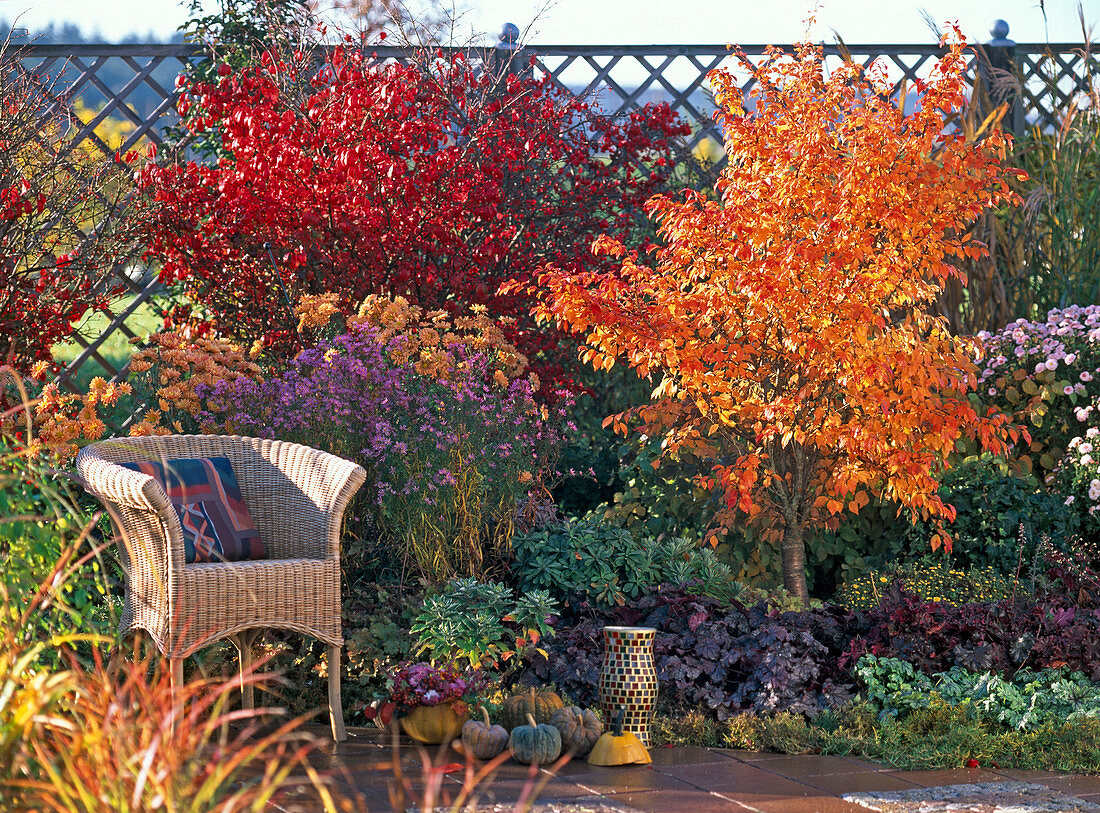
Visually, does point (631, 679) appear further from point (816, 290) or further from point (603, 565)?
point (816, 290)

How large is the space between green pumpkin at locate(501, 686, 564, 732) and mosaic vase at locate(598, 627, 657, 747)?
0.52 feet

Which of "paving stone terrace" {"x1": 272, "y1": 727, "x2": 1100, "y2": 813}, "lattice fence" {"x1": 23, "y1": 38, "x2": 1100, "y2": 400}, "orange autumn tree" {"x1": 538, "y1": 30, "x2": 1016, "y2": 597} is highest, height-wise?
"lattice fence" {"x1": 23, "y1": 38, "x2": 1100, "y2": 400}

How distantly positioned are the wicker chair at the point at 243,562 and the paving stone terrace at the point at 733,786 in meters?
0.43

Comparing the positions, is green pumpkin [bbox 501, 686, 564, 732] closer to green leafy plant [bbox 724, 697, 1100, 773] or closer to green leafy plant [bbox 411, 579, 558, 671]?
green leafy plant [bbox 411, 579, 558, 671]

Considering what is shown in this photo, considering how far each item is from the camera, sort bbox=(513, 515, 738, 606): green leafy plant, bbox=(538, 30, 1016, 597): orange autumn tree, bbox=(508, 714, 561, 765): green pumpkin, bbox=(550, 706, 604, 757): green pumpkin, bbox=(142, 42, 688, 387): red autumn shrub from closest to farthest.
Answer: bbox=(508, 714, 561, 765): green pumpkin
bbox=(550, 706, 604, 757): green pumpkin
bbox=(513, 515, 738, 606): green leafy plant
bbox=(538, 30, 1016, 597): orange autumn tree
bbox=(142, 42, 688, 387): red autumn shrub

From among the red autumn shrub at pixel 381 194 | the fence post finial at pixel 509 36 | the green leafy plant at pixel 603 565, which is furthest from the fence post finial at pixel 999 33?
the green leafy plant at pixel 603 565

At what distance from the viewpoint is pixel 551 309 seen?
15.3 ft

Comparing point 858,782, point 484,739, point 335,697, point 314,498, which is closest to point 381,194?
point 314,498

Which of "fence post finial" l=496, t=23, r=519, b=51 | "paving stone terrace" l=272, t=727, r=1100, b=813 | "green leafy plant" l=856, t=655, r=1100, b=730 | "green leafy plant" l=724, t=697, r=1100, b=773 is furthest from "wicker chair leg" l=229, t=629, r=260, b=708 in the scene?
"fence post finial" l=496, t=23, r=519, b=51

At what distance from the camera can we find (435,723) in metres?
3.45

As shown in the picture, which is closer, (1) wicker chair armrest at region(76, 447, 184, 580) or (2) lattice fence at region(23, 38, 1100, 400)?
(1) wicker chair armrest at region(76, 447, 184, 580)

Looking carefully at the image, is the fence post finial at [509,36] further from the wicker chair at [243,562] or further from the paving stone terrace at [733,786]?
the paving stone terrace at [733,786]

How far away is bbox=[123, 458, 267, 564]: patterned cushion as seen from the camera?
11.7 ft

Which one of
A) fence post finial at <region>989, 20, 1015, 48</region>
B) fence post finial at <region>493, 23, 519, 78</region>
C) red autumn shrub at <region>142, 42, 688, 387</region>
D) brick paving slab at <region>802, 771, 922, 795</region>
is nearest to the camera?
brick paving slab at <region>802, 771, 922, 795</region>
